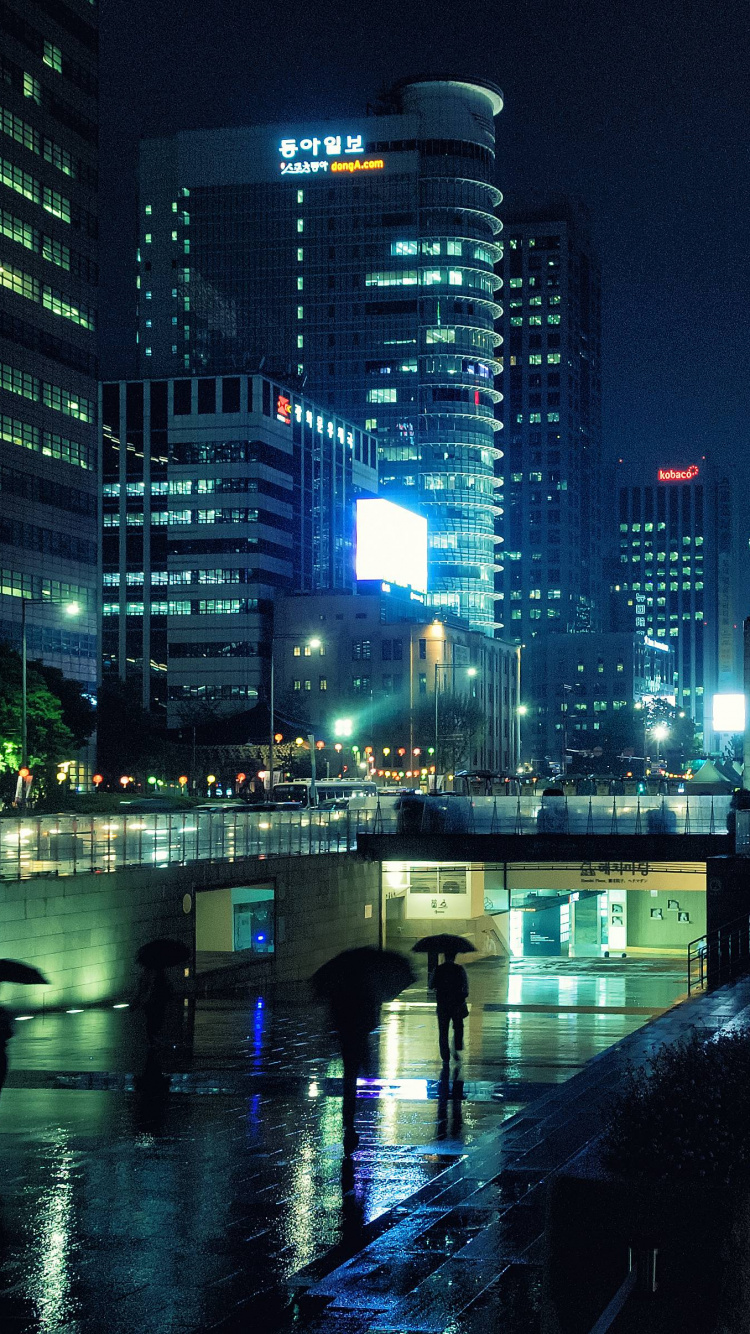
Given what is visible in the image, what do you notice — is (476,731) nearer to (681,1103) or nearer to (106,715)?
(106,715)

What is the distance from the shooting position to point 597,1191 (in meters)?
8.45

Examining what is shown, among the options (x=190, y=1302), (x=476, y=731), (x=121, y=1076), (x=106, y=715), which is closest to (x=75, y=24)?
(x=106, y=715)

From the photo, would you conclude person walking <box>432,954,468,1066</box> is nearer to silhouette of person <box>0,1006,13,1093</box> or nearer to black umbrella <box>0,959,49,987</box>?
black umbrella <box>0,959,49,987</box>

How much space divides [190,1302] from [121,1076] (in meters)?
11.0

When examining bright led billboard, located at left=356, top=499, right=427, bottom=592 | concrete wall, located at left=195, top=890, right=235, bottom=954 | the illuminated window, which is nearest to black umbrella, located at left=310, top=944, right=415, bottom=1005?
concrete wall, located at left=195, top=890, right=235, bottom=954

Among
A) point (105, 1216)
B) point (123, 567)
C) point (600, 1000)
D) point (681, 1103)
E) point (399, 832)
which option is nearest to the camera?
point (681, 1103)

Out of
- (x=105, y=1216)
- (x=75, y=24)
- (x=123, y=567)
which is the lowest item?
(x=105, y=1216)

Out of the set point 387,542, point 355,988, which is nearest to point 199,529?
point 387,542

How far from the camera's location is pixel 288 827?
53.0 meters

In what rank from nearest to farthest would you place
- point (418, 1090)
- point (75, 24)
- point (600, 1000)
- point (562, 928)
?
point (418, 1090)
point (600, 1000)
point (562, 928)
point (75, 24)

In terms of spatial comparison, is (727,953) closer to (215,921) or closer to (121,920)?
(121,920)

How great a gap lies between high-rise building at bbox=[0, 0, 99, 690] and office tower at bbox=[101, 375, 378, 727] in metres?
49.5

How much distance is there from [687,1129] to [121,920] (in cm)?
2996

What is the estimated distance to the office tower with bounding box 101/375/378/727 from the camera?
174m
